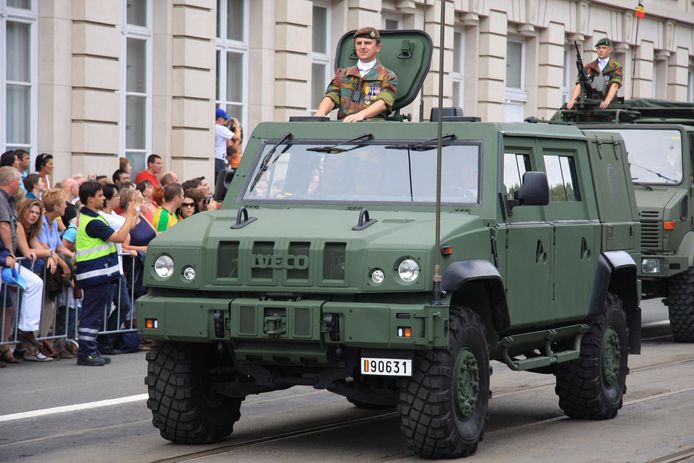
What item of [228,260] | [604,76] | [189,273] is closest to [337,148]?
[228,260]

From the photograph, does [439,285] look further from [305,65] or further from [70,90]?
[305,65]

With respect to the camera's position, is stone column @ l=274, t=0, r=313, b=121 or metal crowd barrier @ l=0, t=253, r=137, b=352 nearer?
metal crowd barrier @ l=0, t=253, r=137, b=352

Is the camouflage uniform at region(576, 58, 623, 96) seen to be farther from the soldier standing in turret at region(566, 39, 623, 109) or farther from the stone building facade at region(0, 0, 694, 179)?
the stone building facade at region(0, 0, 694, 179)

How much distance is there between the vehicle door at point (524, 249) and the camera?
34.1 ft

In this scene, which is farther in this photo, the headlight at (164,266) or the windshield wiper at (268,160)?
the windshield wiper at (268,160)

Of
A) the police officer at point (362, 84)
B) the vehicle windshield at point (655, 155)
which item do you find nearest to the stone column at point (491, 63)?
the vehicle windshield at point (655, 155)

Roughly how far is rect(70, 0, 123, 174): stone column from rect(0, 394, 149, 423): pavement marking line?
11121 millimetres

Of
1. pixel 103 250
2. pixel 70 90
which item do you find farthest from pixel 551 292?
pixel 70 90

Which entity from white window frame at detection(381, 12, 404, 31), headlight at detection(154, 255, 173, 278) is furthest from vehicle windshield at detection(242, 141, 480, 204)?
white window frame at detection(381, 12, 404, 31)

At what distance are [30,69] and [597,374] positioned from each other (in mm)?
13829

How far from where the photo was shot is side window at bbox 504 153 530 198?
1067 cm

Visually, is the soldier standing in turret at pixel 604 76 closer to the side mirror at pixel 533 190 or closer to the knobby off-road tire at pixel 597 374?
the knobby off-road tire at pixel 597 374

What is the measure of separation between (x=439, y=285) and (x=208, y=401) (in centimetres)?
174

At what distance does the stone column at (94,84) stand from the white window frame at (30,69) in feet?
1.89
